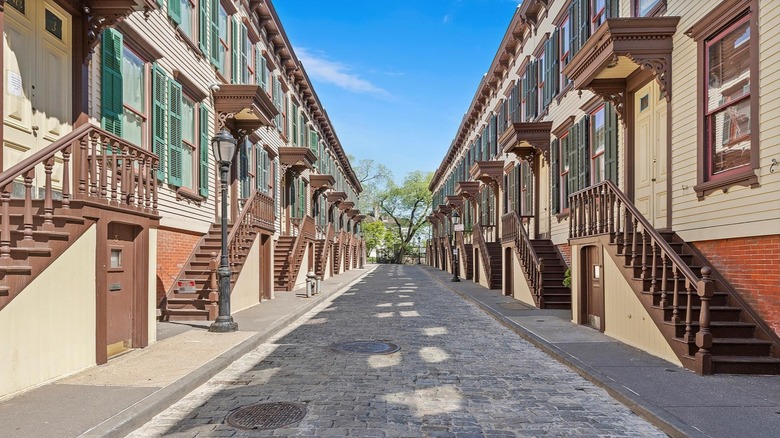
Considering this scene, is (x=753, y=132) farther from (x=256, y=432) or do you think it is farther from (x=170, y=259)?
(x=170, y=259)

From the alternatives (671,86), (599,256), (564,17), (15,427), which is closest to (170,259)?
(15,427)

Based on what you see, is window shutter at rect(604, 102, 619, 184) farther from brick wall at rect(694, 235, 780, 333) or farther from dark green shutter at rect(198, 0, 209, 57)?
dark green shutter at rect(198, 0, 209, 57)

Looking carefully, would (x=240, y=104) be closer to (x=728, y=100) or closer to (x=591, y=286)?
(x=591, y=286)

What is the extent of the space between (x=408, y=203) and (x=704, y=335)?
2750 inches

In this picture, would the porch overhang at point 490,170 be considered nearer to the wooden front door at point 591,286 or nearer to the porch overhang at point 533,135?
the porch overhang at point 533,135

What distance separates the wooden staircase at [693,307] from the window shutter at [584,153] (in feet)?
13.9

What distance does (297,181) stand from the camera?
2534 cm

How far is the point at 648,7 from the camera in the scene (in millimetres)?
10914

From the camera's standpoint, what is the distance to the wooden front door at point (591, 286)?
34.7 feet

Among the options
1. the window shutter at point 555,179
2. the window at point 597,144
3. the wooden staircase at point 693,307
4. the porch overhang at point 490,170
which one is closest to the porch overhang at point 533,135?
the window shutter at point 555,179

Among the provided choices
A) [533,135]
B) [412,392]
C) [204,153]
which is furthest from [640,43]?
[204,153]

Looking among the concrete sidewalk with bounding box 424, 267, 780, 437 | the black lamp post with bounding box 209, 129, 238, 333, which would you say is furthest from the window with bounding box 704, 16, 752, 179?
the black lamp post with bounding box 209, 129, 238, 333

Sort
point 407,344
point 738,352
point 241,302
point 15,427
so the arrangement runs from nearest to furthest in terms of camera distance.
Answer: point 15,427
point 738,352
point 407,344
point 241,302

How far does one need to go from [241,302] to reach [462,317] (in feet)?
17.4
